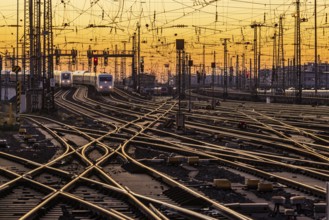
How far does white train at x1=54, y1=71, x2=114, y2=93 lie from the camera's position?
297ft

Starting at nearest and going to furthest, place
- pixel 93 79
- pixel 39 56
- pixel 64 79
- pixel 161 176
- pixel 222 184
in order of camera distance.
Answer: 1. pixel 222 184
2. pixel 161 176
3. pixel 39 56
4. pixel 93 79
5. pixel 64 79

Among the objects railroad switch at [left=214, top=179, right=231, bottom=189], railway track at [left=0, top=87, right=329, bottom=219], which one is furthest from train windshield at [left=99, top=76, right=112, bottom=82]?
railroad switch at [left=214, top=179, right=231, bottom=189]

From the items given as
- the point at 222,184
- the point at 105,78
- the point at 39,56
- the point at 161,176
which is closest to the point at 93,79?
the point at 105,78

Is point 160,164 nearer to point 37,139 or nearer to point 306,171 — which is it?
point 306,171

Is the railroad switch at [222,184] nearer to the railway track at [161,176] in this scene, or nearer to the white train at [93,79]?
the railway track at [161,176]

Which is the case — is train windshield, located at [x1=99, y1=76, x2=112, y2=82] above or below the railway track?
above

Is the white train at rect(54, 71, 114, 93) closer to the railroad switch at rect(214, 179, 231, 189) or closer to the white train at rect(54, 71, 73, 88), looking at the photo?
the white train at rect(54, 71, 73, 88)

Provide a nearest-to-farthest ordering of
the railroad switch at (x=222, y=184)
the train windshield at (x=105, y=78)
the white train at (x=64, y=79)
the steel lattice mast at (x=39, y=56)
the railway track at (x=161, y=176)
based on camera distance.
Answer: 1. the railway track at (x=161, y=176)
2. the railroad switch at (x=222, y=184)
3. the steel lattice mast at (x=39, y=56)
4. the train windshield at (x=105, y=78)
5. the white train at (x=64, y=79)

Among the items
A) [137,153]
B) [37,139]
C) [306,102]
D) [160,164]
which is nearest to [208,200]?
[160,164]

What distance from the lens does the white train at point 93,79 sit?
297ft

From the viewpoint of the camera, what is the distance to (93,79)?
102 metres

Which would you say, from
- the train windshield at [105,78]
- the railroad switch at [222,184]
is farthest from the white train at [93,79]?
the railroad switch at [222,184]

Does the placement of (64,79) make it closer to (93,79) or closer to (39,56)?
(93,79)

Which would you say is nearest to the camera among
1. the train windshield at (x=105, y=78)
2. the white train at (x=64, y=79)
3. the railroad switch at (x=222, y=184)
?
the railroad switch at (x=222, y=184)
